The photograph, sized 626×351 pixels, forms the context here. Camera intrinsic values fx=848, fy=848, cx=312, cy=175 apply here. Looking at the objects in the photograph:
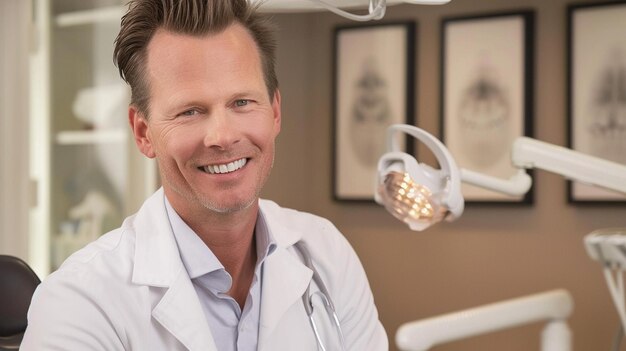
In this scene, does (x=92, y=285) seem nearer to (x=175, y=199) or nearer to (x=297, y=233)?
(x=175, y=199)

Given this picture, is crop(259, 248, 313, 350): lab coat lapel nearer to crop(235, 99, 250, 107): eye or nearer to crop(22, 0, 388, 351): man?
crop(22, 0, 388, 351): man

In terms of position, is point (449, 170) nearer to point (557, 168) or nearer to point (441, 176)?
point (441, 176)

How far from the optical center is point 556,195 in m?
3.25

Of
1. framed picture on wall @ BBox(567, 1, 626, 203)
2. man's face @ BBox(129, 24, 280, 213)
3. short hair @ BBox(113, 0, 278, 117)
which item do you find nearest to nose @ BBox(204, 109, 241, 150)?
man's face @ BBox(129, 24, 280, 213)

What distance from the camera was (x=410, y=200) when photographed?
50.9 inches

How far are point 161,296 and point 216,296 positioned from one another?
0.32 ft

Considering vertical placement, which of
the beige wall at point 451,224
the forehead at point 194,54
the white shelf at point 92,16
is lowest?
the beige wall at point 451,224

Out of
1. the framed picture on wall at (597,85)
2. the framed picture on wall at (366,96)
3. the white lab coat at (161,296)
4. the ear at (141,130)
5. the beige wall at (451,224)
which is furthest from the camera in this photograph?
the framed picture on wall at (366,96)

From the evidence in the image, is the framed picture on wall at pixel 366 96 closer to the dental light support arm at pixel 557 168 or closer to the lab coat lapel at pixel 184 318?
the dental light support arm at pixel 557 168

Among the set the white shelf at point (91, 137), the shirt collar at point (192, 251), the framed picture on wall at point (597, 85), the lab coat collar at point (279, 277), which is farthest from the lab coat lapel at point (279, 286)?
the framed picture on wall at point (597, 85)

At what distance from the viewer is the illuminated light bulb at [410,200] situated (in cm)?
128

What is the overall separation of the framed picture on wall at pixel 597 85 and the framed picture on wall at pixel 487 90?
0.17m

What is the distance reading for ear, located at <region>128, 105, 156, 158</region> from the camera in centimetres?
121

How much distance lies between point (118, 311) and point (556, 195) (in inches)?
96.7
